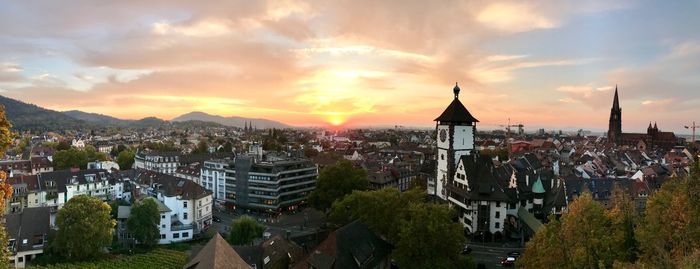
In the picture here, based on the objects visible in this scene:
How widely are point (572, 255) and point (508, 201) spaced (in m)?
25.1

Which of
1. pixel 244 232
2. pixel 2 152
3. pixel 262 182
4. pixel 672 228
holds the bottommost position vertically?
pixel 244 232

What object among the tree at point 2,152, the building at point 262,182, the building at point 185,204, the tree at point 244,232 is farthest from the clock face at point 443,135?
the tree at point 2,152

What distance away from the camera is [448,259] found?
35.5m

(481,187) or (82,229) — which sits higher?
(481,187)

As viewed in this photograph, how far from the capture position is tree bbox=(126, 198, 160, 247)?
57094 mm

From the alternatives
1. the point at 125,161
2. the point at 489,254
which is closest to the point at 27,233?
the point at 489,254

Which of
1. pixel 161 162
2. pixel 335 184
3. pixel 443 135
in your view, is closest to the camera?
pixel 443 135

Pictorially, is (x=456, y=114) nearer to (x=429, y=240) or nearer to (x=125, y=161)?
(x=429, y=240)

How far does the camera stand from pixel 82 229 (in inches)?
2015

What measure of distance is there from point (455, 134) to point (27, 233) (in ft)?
173

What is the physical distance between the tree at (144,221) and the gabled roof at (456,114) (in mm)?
38036

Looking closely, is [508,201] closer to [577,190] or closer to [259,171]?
[577,190]

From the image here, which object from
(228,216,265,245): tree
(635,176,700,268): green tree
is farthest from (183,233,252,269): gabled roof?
(635,176,700,268): green tree

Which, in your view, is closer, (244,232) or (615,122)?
(244,232)
